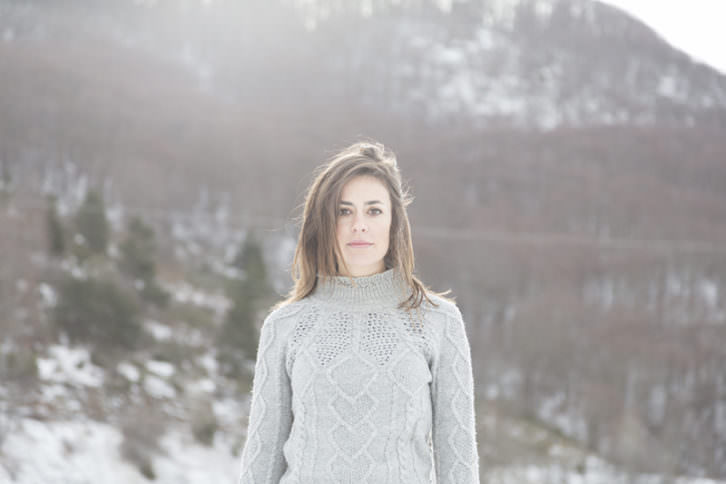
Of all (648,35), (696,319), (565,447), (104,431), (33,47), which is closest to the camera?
(104,431)

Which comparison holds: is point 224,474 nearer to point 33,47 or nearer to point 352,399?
point 352,399

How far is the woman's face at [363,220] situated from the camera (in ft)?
4.56

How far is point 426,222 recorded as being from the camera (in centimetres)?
3195

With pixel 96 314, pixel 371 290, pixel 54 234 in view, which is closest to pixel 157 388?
pixel 96 314

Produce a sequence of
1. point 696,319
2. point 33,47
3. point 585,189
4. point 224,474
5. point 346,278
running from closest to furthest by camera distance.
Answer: point 346,278 → point 224,474 → point 33,47 → point 696,319 → point 585,189

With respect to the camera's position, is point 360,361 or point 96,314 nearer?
point 360,361

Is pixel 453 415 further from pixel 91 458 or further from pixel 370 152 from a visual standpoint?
pixel 91 458

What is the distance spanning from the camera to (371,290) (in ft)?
4.73

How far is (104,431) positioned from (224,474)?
165 centimetres

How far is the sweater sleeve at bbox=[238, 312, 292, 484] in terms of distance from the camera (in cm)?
136

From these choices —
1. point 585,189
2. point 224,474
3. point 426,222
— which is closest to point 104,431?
point 224,474

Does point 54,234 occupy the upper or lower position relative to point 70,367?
upper

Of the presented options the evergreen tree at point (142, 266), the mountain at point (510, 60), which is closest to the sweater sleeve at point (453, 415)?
the evergreen tree at point (142, 266)

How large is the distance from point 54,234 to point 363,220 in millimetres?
Answer: 12145
